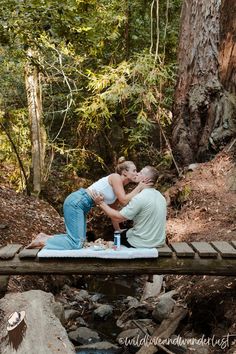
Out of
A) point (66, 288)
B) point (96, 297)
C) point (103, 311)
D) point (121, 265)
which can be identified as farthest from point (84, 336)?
point (66, 288)

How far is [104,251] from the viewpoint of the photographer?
4652 millimetres

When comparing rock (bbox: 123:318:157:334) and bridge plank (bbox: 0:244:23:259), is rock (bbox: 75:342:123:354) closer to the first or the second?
rock (bbox: 123:318:157:334)

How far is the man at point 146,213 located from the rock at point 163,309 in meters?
1.15

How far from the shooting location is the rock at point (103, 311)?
21.4ft

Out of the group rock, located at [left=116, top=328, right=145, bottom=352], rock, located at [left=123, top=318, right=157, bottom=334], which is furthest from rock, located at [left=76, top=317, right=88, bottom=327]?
rock, located at [left=116, top=328, right=145, bottom=352]

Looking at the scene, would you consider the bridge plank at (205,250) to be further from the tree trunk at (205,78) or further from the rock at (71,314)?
the tree trunk at (205,78)

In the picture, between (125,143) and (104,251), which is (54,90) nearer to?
(125,143)

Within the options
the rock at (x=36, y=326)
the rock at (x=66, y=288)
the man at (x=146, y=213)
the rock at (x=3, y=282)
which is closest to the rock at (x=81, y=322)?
the rock at (x=66, y=288)

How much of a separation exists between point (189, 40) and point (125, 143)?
13.7ft

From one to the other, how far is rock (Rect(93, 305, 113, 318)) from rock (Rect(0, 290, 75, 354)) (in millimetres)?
1739

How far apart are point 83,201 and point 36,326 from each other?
55.5 inches

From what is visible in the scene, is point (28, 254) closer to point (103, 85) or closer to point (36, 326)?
point (36, 326)

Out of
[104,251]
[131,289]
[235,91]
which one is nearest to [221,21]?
[235,91]

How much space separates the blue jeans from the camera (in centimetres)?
485
